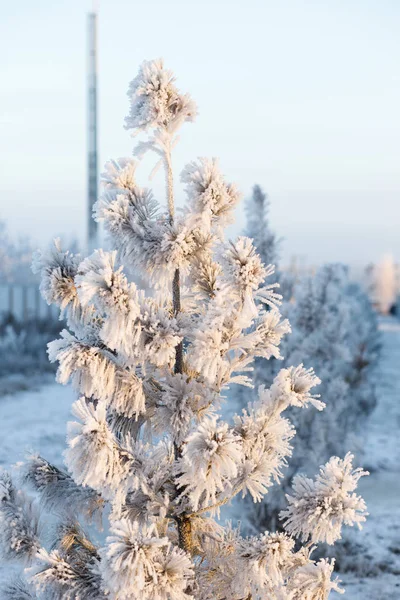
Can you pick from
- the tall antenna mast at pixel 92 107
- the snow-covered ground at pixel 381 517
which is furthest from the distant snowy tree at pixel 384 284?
the tall antenna mast at pixel 92 107

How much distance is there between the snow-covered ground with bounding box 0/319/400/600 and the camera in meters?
6.86

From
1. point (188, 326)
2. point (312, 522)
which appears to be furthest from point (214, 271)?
point (312, 522)

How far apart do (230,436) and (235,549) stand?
2.67 feet

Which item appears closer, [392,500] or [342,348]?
[342,348]

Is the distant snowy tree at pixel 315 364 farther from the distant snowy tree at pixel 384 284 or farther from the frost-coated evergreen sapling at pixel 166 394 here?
the distant snowy tree at pixel 384 284

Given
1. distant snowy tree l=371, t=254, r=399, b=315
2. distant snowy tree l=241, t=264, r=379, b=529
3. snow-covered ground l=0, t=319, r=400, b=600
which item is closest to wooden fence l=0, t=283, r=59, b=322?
snow-covered ground l=0, t=319, r=400, b=600

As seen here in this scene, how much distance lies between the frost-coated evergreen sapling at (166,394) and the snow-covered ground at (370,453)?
586mm

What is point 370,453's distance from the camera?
39.5 ft

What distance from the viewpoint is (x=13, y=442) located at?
1140 centimetres

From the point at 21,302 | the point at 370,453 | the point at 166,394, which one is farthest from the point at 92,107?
the point at 166,394

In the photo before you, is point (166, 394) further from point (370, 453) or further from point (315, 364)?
point (370, 453)

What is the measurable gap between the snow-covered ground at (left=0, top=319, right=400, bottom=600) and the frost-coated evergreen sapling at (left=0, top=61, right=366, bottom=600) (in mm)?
586

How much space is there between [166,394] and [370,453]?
9672 millimetres

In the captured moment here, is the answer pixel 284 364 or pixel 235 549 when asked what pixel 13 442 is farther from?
pixel 235 549
